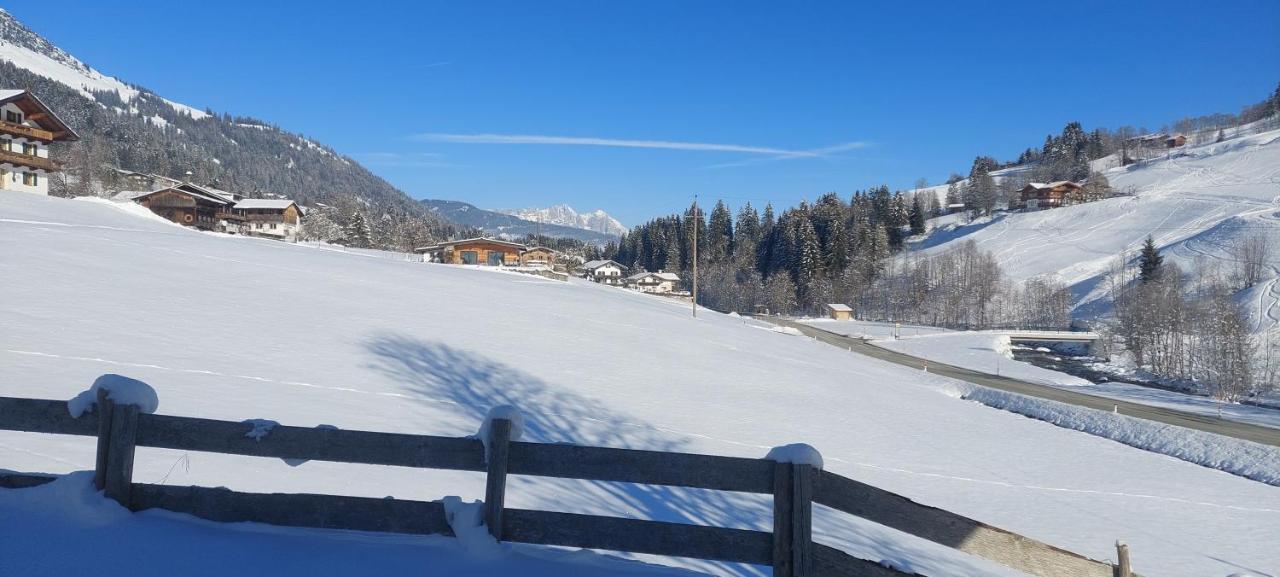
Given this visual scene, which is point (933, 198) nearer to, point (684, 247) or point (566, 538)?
point (684, 247)

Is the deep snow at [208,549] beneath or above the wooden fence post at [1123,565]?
above

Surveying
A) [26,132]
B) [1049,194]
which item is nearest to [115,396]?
[26,132]

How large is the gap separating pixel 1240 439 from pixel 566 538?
33.0 meters

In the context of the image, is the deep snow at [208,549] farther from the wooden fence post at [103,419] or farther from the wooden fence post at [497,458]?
the wooden fence post at [103,419]

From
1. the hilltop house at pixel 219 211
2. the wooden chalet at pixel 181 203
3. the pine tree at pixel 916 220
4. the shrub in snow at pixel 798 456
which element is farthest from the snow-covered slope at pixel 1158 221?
the wooden chalet at pixel 181 203

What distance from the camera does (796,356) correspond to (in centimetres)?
3183

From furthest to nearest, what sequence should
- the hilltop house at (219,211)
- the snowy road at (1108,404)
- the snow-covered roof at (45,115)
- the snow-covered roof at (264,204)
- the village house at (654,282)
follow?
the village house at (654,282) → the snow-covered roof at (264,204) → the hilltop house at (219,211) → the snow-covered roof at (45,115) → the snowy road at (1108,404)

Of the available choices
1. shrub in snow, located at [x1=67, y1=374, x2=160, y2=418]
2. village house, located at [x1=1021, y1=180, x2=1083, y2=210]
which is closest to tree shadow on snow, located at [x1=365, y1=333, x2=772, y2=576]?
shrub in snow, located at [x1=67, y1=374, x2=160, y2=418]

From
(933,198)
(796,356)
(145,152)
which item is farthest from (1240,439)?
(145,152)

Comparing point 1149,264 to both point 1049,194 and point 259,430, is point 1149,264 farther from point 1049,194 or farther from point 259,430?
point 259,430

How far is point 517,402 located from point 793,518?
11996 millimetres

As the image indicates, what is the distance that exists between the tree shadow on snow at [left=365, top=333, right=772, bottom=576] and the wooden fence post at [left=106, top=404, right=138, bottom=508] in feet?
16.1

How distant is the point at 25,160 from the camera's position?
4281cm

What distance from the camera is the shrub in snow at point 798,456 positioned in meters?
4.01
